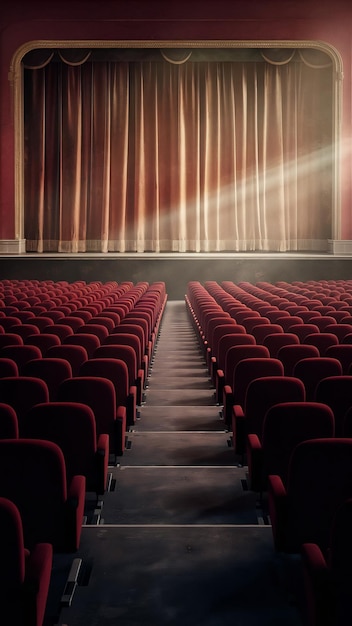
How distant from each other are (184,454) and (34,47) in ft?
42.9

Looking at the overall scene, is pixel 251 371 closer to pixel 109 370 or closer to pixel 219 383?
pixel 109 370

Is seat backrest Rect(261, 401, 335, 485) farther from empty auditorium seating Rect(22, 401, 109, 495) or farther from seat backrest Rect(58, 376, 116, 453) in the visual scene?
seat backrest Rect(58, 376, 116, 453)

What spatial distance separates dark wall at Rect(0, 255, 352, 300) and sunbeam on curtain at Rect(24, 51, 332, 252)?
211 centimetres

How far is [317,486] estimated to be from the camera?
234 cm

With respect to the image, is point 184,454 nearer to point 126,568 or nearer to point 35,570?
point 126,568

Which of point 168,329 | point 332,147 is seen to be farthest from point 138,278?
point 168,329

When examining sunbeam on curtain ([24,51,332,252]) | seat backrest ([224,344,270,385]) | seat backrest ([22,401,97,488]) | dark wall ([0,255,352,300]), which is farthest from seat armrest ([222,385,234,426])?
sunbeam on curtain ([24,51,332,252])

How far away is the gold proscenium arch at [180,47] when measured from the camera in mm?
15258

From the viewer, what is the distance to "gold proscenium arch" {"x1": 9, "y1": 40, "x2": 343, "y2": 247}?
50.1 feet

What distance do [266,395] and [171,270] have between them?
12293 millimetres

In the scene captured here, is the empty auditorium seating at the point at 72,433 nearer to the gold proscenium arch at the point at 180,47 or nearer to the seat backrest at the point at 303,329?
the seat backrest at the point at 303,329

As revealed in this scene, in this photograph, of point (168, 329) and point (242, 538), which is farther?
point (168, 329)

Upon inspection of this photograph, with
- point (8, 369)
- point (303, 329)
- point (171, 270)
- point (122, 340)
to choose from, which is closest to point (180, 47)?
point (171, 270)

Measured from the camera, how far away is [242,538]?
279 centimetres
